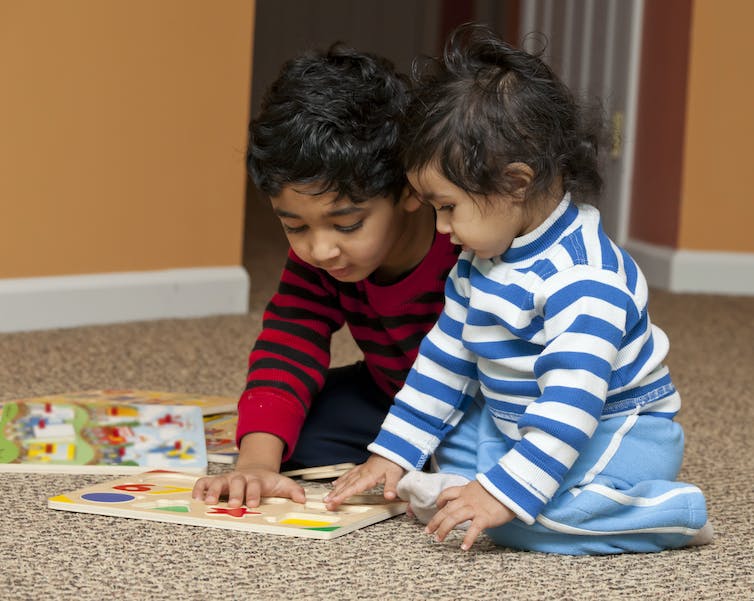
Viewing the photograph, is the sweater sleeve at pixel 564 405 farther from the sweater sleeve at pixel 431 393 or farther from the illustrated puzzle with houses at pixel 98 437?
the illustrated puzzle with houses at pixel 98 437

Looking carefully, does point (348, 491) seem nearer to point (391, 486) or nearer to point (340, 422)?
point (391, 486)

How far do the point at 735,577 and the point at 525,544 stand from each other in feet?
0.53

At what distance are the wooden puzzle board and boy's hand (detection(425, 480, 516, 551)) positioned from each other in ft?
0.33

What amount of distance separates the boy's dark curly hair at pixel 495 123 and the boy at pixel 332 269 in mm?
62

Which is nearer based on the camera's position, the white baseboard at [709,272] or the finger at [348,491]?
the finger at [348,491]

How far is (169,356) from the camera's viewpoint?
1.71 metres

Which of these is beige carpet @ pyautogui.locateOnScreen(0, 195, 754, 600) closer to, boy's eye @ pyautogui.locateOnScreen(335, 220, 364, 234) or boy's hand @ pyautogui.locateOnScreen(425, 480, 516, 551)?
boy's hand @ pyautogui.locateOnScreen(425, 480, 516, 551)

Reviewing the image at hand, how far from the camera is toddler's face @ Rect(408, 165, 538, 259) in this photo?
0.95 m

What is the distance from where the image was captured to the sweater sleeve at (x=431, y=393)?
104cm

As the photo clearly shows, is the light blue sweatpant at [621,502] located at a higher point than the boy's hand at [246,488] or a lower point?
higher

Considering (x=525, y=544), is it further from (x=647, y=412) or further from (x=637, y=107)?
(x=637, y=107)

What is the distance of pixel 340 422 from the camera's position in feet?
3.99

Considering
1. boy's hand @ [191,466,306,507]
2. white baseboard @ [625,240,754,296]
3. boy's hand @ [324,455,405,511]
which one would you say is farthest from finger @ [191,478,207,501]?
white baseboard @ [625,240,754,296]

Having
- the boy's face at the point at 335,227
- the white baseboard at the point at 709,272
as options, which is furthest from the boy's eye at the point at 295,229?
the white baseboard at the point at 709,272
